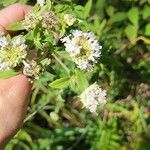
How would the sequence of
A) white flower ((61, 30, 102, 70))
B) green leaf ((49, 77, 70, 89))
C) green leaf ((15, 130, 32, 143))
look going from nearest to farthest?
white flower ((61, 30, 102, 70)), green leaf ((49, 77, 70, 89)), green leaf ((15, 130, 32, 143))

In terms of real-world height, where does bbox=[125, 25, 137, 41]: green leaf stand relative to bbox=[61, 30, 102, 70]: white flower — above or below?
below

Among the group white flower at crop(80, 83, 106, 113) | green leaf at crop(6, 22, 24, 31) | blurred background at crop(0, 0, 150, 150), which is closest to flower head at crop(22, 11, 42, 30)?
green leaf at crop(6, 22, 24, 31)

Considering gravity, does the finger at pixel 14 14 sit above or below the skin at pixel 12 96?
above

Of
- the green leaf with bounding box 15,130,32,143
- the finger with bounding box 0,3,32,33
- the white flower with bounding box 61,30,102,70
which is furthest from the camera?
the green leaf with bounding box 15,130,32,143

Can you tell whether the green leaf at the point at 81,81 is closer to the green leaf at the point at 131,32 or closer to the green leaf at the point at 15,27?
the green leaf at the point at 15,27

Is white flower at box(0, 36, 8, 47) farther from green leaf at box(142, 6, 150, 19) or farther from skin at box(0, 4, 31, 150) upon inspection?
green leaf at box(142, 6, 150, 19)

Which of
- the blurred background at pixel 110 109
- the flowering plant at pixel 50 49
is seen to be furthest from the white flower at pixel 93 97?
the blurred background at pixel 110 109

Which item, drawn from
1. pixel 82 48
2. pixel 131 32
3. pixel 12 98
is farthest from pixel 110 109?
pixel 82 48
